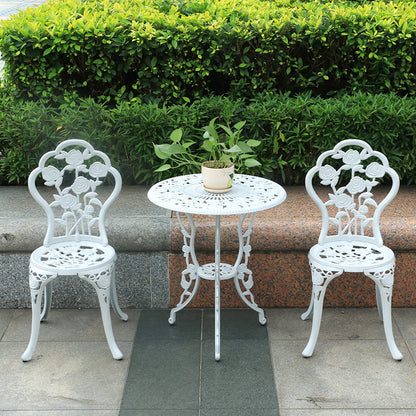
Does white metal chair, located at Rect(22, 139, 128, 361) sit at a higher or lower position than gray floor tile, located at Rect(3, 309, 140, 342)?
higher

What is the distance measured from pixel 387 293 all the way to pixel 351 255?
317 mm

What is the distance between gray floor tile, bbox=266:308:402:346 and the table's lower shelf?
0.49 metres

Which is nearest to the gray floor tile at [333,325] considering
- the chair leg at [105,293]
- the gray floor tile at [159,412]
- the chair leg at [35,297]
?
the gray floor tile at [159,412]

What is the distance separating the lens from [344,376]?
12.4 ft

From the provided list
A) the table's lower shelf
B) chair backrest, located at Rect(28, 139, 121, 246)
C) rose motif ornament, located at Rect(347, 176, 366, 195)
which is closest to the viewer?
chair backrest, located at Rect(28, 139, 121, 246)

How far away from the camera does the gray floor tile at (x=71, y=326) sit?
425cm

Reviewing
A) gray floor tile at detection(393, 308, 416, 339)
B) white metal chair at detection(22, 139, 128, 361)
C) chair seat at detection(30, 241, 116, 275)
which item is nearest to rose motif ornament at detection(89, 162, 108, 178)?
white metal chair at detection(22, 139, 128, 361)

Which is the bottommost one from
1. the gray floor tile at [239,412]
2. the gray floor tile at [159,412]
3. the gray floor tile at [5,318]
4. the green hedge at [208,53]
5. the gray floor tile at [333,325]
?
the gray floor tile at [5,318]

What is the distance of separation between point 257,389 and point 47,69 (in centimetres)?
318

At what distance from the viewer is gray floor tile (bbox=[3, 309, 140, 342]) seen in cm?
425

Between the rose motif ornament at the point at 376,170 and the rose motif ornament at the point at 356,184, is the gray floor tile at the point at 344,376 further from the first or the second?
the rose motif ornament at the point at 376,170

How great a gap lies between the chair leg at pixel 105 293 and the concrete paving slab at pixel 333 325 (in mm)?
1038

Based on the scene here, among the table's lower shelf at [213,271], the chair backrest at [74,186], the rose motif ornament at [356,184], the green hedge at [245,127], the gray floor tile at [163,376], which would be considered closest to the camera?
the gray floor tile at [163,376]

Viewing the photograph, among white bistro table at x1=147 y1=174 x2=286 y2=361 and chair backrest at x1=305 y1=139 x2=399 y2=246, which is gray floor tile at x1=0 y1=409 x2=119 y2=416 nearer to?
white bistro table at x1=147 y1=174 x2=286 y2=361
